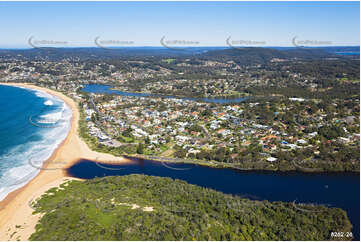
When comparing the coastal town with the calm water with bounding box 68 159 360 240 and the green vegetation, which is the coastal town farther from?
the green vegetation

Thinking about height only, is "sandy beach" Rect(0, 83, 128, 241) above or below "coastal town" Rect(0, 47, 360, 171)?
below

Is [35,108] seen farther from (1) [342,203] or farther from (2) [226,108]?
(1) [342,203]

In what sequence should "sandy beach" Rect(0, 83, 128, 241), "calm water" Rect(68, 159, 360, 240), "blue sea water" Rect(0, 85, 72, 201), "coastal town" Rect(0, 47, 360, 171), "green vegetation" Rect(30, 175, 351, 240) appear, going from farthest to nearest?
"coastal town" Rect(0, 47, 360, 171), "blue sea water" Rect(0, 85, 72, 201), "calm water" Rect(68, 159, 360, 240), "sandy beach" Rect(0, 83, 128, 241), "green vegetation" Rect(30, 175, 351, 240)

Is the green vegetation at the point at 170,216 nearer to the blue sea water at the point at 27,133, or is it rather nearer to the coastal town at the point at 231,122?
the blue sea water at the point at 27,133

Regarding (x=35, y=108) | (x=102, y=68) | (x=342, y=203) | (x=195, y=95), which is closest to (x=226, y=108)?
(x=195, y=95)

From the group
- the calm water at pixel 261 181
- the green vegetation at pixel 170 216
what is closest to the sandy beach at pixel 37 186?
the green vegetation at pixel 170 216

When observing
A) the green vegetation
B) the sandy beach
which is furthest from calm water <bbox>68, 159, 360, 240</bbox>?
the green vegetation

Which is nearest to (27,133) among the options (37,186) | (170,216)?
(37,186)
